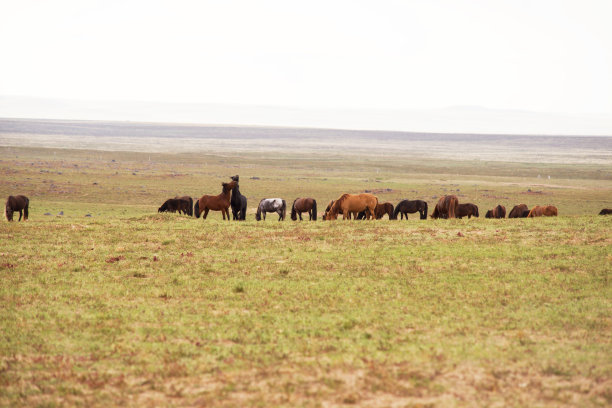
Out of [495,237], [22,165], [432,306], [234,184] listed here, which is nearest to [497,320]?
[432,306]

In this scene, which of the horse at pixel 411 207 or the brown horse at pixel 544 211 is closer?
the brown horse at pixel 544 211

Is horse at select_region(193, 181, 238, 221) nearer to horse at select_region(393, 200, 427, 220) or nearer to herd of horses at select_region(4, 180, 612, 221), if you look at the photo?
herd of horses at select_region(4, 180, 612, 221)

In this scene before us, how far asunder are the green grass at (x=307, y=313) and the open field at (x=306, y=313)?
0.04 meters

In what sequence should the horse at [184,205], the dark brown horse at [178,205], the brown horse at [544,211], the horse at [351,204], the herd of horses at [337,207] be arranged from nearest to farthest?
the horse at [351,204]
the herd of horses at [337,207]
the brown horse at [544,211]
the dark brown horse at [178,205]
the horse at [184,205]

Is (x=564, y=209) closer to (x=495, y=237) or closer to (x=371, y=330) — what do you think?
(x=495, y=237)

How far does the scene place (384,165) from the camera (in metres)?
112

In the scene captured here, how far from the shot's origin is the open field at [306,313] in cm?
920

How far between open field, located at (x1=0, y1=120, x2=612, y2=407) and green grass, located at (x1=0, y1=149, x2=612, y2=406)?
0.14 ft

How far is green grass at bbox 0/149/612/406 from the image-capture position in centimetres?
920

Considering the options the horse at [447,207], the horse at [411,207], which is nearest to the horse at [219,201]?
the horse at [447,207]

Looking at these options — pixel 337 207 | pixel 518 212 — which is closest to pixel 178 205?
pixel 337 207

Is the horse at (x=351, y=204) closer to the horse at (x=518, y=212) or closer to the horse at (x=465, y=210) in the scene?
the horse at (x=465, y=210)

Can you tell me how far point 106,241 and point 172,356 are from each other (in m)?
11.7

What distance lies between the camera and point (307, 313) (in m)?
A: 12.9
